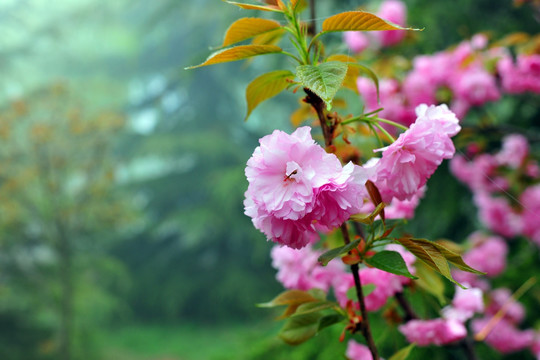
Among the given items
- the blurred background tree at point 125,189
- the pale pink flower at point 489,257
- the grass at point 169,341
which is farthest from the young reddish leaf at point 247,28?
the grass at point 169,341

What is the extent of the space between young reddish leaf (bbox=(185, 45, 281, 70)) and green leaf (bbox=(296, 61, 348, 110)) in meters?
0.03

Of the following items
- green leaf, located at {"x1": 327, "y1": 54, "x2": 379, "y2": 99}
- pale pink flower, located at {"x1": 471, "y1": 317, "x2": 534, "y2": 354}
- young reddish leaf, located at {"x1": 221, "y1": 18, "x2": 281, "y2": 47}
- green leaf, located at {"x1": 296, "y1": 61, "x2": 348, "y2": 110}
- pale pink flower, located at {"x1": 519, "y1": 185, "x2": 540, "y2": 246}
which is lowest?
pale pink flower, located at {"x1": 471, "y1": 317, "x2": 534, "y2": 354}

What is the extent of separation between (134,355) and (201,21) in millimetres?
5023

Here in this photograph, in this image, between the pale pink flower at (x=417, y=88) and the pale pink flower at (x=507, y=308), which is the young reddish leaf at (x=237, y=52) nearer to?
the pale pink flower at (x=417, y=88)

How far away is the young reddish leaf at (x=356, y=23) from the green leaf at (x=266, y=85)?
0.17 feet

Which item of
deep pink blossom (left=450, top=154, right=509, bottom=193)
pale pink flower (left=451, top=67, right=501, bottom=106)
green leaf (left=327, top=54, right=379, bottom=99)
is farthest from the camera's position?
deep pink blossom (left=450, top=154, right=509, bottom=193)

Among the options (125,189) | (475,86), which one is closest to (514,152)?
(475,86)

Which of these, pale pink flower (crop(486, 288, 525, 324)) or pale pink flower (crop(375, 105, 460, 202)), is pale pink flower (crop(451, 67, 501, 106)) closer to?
pale pink flower (crop(486, 288, 525, 324))

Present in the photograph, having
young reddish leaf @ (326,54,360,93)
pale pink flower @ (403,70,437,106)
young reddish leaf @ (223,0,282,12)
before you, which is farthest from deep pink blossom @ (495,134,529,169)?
young reddish leaf @ (223,0,282,12)

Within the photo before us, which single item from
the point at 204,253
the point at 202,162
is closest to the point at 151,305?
the point at 204,253

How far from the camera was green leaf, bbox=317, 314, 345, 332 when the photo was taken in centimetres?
39

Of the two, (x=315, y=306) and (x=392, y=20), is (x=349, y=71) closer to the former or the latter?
(x=315, y=306)

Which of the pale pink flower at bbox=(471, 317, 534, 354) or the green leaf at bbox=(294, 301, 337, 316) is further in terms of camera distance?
the pale pink flower at bbox=(471, 317, 534, 354)

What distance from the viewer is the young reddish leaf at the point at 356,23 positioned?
1.08 ft
